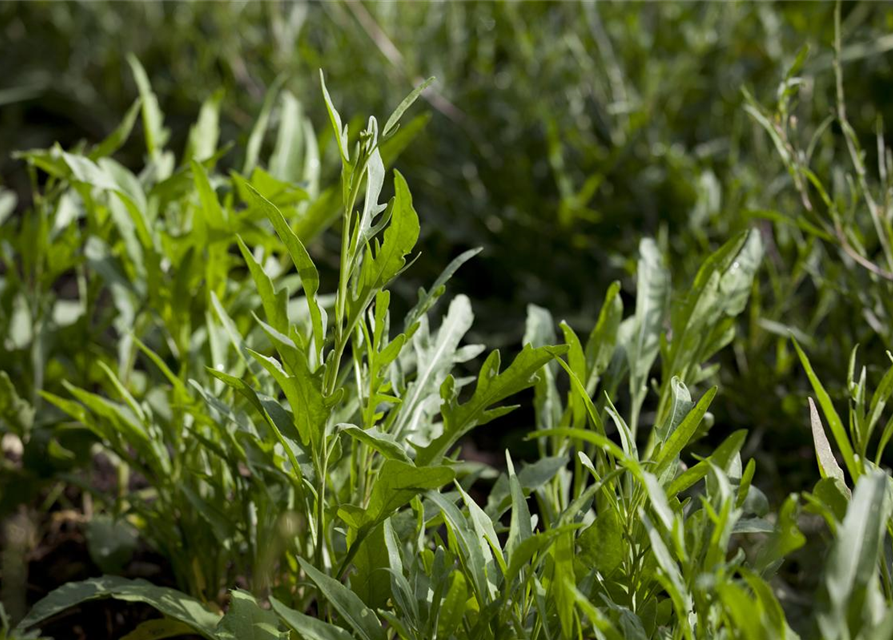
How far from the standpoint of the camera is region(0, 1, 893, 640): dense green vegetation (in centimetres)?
85

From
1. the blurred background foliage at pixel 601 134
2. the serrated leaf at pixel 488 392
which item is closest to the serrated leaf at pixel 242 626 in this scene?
the serrated leaf at pixel 488 392

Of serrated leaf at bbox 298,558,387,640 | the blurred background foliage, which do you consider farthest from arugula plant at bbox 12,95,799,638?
the blurred background foliage

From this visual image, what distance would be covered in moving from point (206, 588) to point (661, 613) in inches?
23.1

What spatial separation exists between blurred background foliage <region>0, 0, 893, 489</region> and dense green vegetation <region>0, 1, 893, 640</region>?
0.04 ft

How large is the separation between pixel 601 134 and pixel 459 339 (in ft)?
4.31

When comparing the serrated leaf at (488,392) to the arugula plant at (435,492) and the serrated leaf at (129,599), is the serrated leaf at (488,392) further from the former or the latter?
the serrated leaf at (129,599)

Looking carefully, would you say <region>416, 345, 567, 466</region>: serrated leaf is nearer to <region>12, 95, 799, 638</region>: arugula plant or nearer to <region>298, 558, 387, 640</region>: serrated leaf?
<region>12, 95, 799, 638</region>: arugula plant

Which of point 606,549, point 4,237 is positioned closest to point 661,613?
point 606,549

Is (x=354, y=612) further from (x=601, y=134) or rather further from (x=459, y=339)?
(x=601, y=134)

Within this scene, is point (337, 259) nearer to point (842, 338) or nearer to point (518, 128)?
point (518, 128)

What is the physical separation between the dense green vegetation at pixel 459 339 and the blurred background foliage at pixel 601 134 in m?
0.01

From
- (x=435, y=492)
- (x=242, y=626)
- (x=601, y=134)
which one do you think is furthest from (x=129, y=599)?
A: (x=601, y=134)

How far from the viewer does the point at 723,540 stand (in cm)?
71

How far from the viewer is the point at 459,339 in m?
1.08
